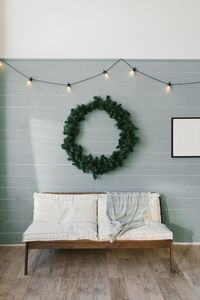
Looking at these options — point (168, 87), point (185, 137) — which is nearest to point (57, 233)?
point (185, 137)

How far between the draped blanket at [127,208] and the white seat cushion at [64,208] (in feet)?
0.76

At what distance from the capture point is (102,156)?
345 cm

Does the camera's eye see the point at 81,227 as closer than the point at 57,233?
No

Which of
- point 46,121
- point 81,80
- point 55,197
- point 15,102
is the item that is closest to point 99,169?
point 55,197

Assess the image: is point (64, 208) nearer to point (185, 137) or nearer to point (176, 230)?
point (176, 230)

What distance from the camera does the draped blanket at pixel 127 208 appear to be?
10.4ft

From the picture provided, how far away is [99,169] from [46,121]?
3.07ft
